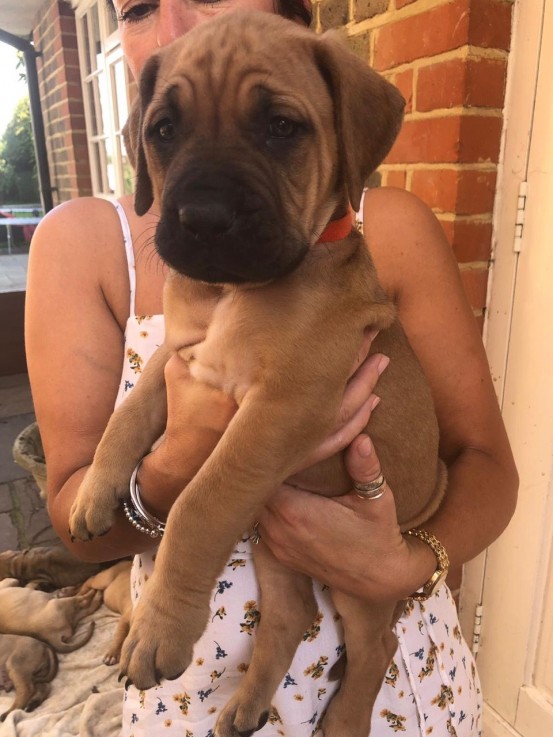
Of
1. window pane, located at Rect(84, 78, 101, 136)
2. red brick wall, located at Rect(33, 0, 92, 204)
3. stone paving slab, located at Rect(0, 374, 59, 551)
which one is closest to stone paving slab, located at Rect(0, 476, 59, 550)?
stone paving slab, located at Rect(0, 374, 59, 551)

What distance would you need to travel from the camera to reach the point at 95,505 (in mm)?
1289

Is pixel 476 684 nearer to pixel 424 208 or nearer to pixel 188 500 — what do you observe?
pixel 188 500

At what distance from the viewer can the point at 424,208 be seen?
5.37ft

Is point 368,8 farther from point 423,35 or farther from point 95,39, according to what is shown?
point 95,39

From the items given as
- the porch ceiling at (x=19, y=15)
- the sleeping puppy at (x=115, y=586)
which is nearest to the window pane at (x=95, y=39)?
the porch ceiling at (x=19, y=15)

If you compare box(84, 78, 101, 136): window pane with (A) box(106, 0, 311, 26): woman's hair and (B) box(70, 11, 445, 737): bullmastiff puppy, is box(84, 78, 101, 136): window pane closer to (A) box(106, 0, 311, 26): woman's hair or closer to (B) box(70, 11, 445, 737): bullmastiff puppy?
(A) box(106, 0, 311, 26): woman's hair

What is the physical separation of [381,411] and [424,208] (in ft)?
2.01

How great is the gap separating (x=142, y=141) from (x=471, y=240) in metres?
1.23

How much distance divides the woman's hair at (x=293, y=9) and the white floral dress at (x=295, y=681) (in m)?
1.35

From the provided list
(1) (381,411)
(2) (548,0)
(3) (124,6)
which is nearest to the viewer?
(1) (381,411)

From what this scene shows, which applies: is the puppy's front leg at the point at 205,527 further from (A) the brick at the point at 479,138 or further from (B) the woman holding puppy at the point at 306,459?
(A) the brick at the point at 479,138

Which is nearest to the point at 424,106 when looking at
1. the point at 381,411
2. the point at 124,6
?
the point at 124,6

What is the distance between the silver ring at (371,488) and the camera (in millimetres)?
1215

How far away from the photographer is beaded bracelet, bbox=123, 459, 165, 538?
128 cm
